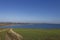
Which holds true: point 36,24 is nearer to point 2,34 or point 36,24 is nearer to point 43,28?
point 43,28

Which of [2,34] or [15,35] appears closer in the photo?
[15,35]

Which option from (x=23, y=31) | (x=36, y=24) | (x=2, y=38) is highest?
(x=36, y=24)

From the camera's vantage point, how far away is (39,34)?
3.22 meters

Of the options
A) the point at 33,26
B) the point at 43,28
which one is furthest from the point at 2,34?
the point at 43,28

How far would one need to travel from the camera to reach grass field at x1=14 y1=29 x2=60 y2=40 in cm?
316

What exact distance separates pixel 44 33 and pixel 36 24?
1.13 feet

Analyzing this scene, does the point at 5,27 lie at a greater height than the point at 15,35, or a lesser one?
greater

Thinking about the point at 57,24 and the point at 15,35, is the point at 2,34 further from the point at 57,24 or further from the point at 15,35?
the point at 57,24

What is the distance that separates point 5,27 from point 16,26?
0.32 meters

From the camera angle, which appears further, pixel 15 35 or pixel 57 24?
pixel 57 24

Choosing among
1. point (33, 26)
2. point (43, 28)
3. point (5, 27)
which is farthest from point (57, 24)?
point (5, 27)

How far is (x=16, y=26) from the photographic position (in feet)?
10.8

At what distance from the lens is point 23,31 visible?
10.9ft

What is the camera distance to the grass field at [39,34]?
10.4ft
